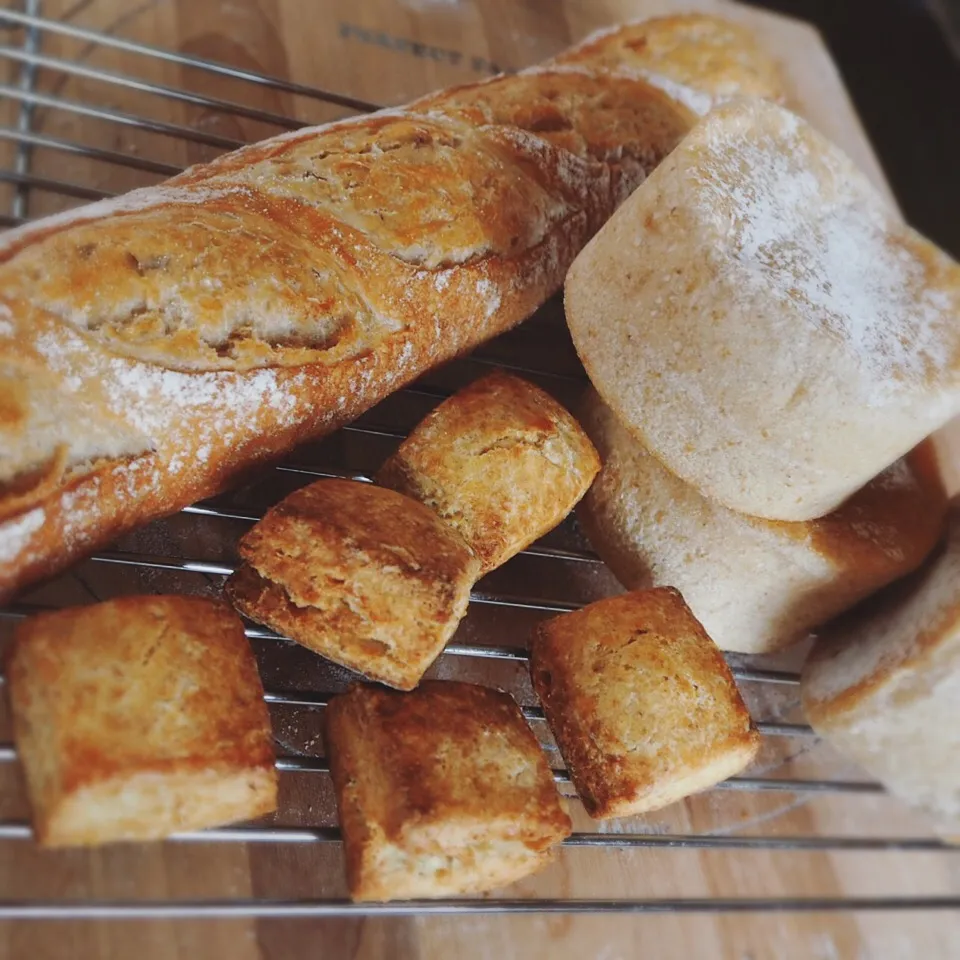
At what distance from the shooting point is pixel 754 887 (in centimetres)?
174

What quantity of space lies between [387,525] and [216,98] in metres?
1.14

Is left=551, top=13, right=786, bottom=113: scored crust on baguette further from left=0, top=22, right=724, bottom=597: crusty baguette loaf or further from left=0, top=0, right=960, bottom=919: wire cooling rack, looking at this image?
left=0, top=0, right=960, bottom=919: wire cooling rack

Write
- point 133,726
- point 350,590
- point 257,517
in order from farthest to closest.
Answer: point 257,517 < point 350,590 < point 133,726

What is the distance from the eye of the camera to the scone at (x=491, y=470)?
1438 mm

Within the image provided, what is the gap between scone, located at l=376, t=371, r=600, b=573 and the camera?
1438mm

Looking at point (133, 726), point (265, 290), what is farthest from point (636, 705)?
point (265, 290)

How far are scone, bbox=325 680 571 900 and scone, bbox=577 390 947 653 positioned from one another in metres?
0.48

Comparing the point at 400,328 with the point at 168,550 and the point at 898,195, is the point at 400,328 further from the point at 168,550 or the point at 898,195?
the point at 898,195

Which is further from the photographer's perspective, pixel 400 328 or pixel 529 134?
pixel 529 134

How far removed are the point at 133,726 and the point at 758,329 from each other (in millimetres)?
953

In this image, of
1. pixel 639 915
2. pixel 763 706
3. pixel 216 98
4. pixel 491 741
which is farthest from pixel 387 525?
pixel 216 98

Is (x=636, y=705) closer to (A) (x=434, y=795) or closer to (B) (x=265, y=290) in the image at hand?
(A) (x=434, y=795)

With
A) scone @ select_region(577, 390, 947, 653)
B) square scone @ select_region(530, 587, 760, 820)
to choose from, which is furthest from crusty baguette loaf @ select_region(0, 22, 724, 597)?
square scone @ select_region(530, 587, 760, 820)

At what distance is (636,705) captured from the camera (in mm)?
1375
